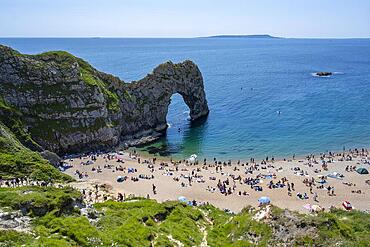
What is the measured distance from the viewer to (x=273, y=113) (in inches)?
3784

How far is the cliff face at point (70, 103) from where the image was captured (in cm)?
6156

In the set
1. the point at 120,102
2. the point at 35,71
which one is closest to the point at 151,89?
the point at 120,102

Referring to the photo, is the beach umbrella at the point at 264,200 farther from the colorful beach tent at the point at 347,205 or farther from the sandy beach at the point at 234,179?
the colorful beach tent at the point at 347,205

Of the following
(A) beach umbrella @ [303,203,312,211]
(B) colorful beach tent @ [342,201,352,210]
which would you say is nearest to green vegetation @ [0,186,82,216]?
(A) beach umbrella @ [303,203,312,211]

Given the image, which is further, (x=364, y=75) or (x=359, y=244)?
(x=364, y=75)

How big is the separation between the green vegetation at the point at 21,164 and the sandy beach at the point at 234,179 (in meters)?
3.71

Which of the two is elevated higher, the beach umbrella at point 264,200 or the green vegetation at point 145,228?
the green vegetation at point 145,228

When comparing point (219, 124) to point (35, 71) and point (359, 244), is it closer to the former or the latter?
point (35, 71)

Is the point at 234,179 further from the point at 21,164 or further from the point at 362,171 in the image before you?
the point at 21,164

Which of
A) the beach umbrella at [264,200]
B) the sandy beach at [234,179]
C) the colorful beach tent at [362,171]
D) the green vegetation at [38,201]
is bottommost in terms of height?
the sandy beach at [234,179]

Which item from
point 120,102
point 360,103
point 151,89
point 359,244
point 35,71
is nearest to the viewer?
point 359,244

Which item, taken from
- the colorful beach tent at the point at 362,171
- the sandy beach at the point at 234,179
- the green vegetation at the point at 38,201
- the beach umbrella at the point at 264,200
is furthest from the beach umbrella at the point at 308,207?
the green vegetation at the point at 38,201

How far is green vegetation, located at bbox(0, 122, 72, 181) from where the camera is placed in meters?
43.4

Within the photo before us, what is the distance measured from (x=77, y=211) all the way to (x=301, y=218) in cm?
1367
